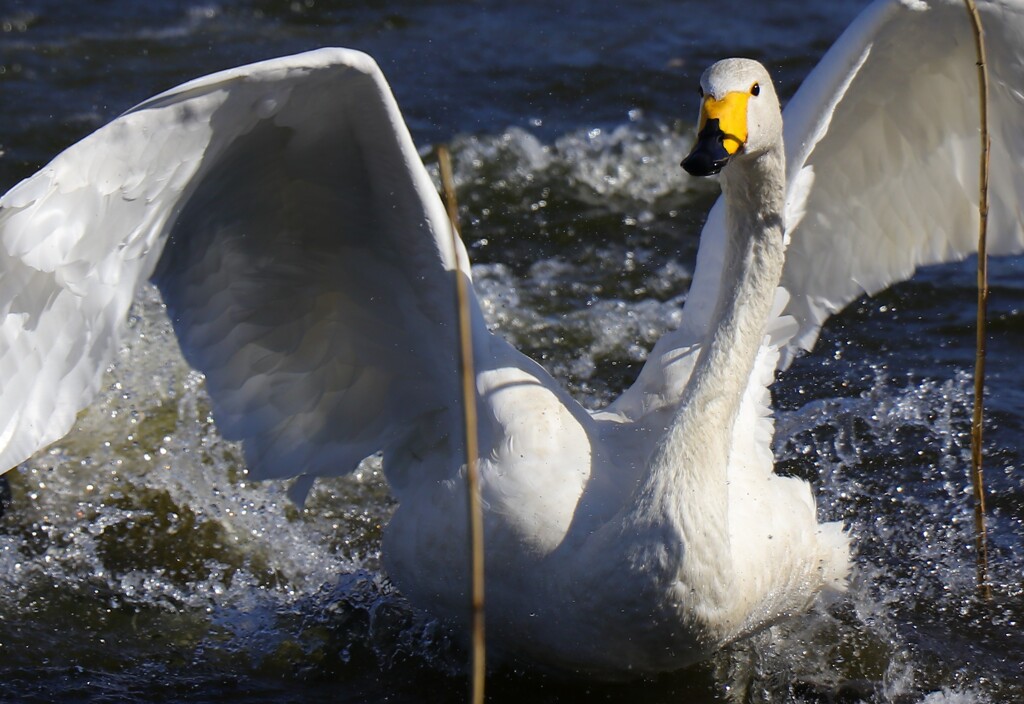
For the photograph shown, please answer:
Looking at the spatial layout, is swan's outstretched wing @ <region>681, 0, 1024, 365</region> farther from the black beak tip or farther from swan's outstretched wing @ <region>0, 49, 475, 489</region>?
the black beak tip

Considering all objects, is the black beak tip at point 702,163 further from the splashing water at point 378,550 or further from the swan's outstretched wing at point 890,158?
the splashing water at point 378,550

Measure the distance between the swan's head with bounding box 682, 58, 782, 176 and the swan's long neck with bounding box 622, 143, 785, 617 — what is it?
152mm

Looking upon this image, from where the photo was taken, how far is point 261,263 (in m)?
4.68

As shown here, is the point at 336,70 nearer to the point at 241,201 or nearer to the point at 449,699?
the point at 241,201

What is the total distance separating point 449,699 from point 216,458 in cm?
221

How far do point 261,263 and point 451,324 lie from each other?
0.71 metres

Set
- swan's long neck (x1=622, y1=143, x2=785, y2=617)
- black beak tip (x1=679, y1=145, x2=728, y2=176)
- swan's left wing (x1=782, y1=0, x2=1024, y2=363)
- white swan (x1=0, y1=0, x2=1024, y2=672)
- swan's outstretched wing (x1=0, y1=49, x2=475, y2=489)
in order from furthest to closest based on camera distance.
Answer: swan's left wing (x1=782, y1=0, x2=1024, y2=363) < swan's long neck (x1=622, y1=143, x2=785, y2=617) < white swan (x1=0, y1=0, x2=1024, y2=672) < swan's outstretched wing (x1=0, y1=49, x2=475, y2=489) < black beak tip (x1=679, y1=145, x2=728, y2=176)

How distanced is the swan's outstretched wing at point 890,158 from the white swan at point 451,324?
0.01 meters

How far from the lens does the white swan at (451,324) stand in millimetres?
3838

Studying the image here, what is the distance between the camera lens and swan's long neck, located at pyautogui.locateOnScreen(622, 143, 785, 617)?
404cm

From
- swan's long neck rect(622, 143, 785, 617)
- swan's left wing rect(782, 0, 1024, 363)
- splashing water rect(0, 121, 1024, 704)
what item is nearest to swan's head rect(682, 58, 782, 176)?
swan's long neck rect(622, 143, 785, 617)

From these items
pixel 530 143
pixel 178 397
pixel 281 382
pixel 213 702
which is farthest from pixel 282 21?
Result: pixel 213 702

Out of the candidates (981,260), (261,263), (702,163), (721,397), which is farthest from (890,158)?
(261,263)

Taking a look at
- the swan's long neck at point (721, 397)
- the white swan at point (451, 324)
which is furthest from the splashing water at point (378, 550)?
the swan's long neck at point (721, 397)
